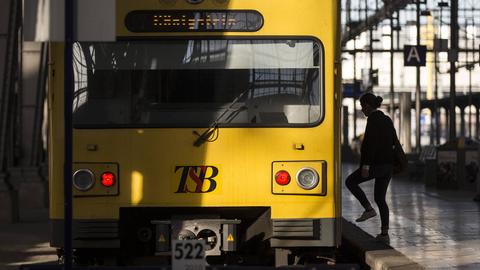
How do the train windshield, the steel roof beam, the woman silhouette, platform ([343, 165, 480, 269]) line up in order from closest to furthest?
1. the train windshield
2. platform ([343, 165, 480, 269])
3. the woman silhouette
4. the steel roof beam

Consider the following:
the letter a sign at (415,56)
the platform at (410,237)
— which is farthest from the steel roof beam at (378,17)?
the platform at (410,237)

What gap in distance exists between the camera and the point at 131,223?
357 inches

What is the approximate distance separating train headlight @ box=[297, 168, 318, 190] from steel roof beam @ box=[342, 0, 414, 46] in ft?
111

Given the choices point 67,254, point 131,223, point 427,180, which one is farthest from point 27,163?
point 67,254

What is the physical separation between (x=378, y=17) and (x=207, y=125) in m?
42.3

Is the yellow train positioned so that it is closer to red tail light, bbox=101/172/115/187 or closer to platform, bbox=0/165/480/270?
red tail light, bbox=101/172/115/187

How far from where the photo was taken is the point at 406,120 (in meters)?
47.4

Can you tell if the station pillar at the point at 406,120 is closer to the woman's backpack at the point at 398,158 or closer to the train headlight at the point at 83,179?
the woman's backpack at the point at 398,158

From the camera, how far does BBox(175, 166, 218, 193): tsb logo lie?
29.0 feet

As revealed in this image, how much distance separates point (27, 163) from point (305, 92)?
1695 cm

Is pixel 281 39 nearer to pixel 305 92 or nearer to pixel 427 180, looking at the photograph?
pixel 305 92

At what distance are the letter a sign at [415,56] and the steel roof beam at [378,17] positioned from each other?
532 cm

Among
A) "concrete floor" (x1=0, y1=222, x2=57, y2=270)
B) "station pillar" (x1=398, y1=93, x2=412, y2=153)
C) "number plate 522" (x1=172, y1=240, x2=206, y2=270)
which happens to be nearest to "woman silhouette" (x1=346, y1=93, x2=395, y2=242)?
"concrete floor" (x1=0, y1=222, x2=57, y2=270)

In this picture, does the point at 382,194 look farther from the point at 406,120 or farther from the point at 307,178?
the point at 406,120
